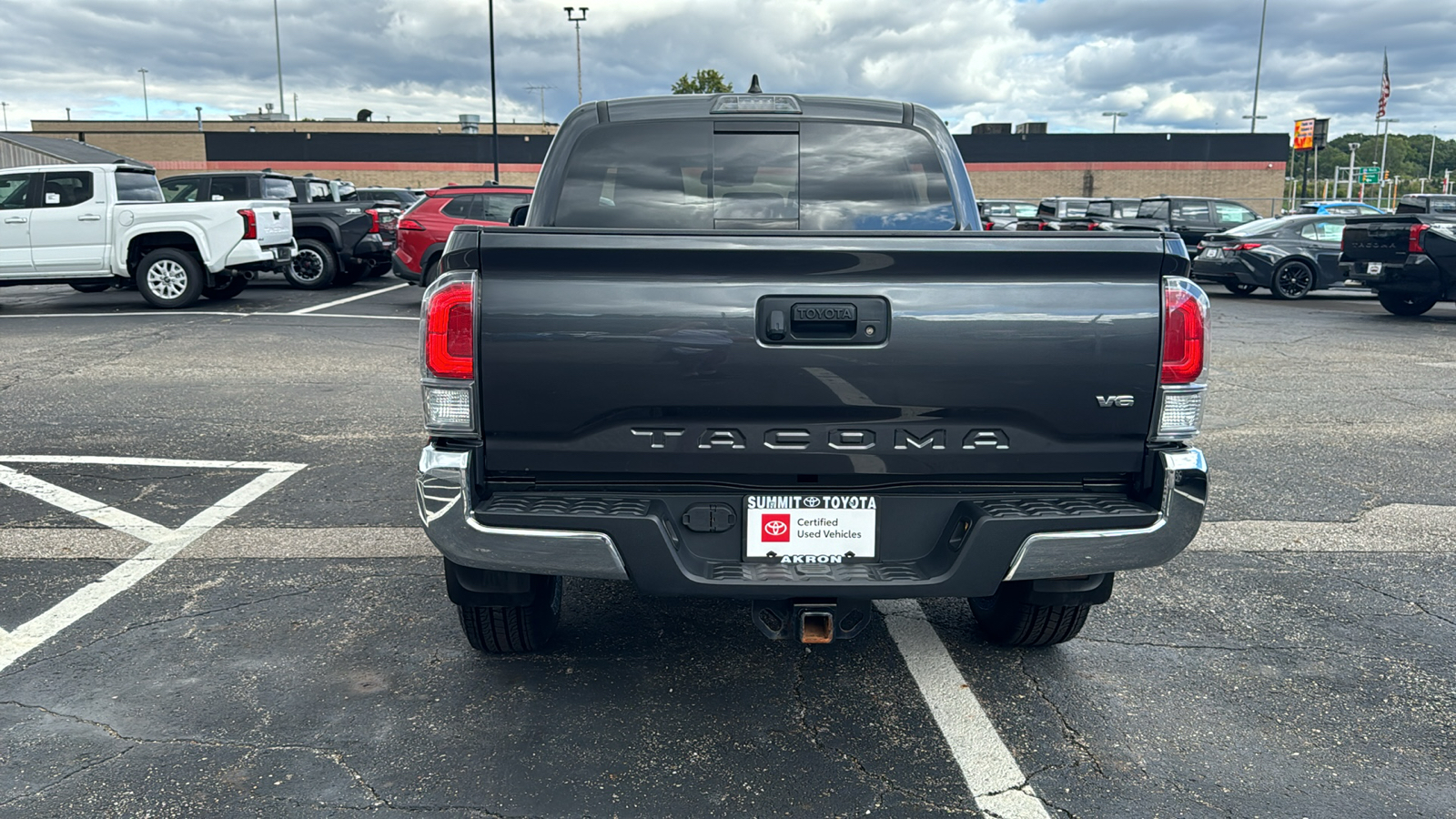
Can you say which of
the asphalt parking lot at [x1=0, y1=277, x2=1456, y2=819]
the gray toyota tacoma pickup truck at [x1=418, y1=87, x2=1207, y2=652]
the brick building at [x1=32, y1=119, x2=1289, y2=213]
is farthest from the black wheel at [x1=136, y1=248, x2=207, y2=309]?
the brick building at [x1=32, y1=119, x2=1289, y2=213]

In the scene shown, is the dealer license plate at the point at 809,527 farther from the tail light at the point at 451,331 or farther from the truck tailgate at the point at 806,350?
the tail light at the point at 451,331

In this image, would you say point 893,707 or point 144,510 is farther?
point 144,510

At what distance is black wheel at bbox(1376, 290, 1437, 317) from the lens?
49.4 feet

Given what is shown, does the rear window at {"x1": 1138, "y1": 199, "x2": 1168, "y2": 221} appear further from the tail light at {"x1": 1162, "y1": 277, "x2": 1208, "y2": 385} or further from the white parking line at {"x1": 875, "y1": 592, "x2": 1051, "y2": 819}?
the tail light at {"x1": 1162, "y1": 277, "x2": 1208, "y2": 385}

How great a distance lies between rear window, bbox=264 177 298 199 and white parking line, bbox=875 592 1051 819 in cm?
1466

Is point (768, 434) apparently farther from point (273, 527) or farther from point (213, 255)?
point (213, 255)

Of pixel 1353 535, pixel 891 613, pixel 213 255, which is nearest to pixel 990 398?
pixel 891 613

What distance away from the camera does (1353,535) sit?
17.6 feet

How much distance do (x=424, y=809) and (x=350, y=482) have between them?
11.8ft

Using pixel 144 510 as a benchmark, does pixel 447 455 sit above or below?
above

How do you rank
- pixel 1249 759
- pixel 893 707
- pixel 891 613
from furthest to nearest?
1. pixel 891 613
2. pixel 893 707
3. pixel 1249 759

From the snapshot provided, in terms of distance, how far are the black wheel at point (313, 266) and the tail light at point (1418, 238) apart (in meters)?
15.3

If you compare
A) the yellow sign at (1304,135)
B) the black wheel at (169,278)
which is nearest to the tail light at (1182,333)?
the black wheel at (169,278)

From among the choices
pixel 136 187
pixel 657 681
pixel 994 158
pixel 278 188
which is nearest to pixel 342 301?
pixel 278 188
